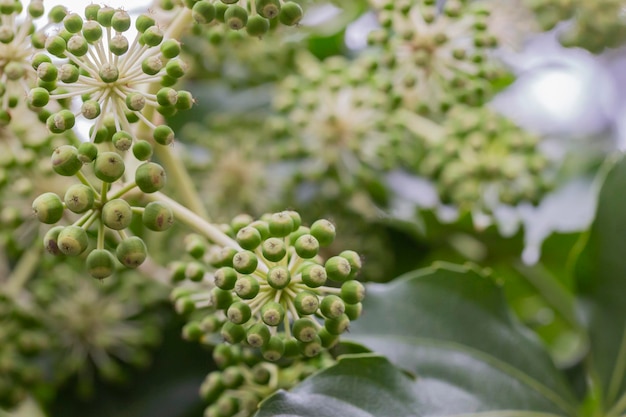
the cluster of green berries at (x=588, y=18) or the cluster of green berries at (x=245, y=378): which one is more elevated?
the cluster of green berries at (x=588, y=18)

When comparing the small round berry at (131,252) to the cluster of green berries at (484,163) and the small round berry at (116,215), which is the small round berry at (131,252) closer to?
the small round berry at (116,215)

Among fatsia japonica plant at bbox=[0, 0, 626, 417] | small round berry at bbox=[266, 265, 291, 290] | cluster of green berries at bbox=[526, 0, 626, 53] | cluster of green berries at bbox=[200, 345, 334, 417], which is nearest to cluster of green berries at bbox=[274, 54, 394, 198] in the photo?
fatsia japonica plant at bbox=[0, 0, 626, 417]

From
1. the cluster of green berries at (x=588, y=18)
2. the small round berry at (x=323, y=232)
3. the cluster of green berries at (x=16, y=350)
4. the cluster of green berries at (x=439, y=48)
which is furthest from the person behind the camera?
the cluster of green berries at (x=588, y=18)

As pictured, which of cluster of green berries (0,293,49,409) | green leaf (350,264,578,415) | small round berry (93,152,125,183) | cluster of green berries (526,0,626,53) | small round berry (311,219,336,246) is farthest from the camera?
cluster of green berries (526,0,626,53)

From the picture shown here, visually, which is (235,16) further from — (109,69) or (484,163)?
(484,163)

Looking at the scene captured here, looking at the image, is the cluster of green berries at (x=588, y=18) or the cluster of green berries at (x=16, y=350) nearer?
the cluster of green berries at (x=16, y=350)

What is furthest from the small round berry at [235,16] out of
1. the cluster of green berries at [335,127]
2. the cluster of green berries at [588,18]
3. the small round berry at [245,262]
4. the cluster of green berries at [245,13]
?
the cluster of green berries at [588,18]

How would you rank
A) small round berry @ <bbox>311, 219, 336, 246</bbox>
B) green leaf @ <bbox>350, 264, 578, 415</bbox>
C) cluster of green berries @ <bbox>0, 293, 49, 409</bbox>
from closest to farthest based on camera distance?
small round berry @ <bbox>311, 219, 336, 246</bbox>, green leaf @ <bbox>350, 264, 578, 415</bbox>, cluster of green berries @ <bbox>0, 293, 49, 409</bbox>

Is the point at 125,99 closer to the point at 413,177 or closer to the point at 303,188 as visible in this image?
the point at 303,188

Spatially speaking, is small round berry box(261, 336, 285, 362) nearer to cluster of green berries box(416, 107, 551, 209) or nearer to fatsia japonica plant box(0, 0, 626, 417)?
fatsia japonica plant box(0, 0, 626, 417)
